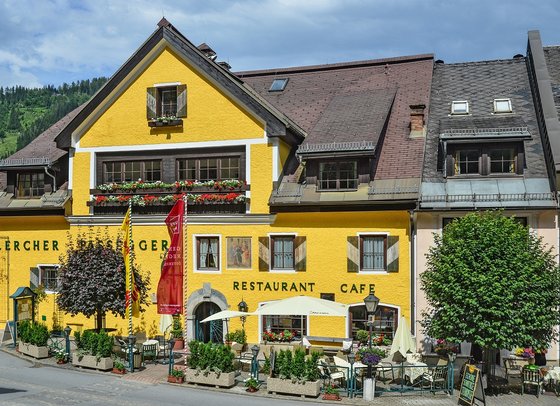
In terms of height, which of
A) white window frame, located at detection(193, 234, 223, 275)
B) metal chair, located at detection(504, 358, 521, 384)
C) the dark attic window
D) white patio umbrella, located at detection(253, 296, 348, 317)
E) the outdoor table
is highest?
the dark attic window

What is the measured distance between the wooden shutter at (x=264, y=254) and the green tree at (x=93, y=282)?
5682 millimetres

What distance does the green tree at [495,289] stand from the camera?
19.5 metres

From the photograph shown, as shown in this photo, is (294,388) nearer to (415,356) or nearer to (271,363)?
(271,363)

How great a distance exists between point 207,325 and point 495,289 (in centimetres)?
1372

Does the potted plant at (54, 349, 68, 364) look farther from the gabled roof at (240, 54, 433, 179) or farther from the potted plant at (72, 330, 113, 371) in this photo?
the gabled roof at (240, 54, 433, 179)

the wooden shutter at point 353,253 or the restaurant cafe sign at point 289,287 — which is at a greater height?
the wooden shutter at point 353,253

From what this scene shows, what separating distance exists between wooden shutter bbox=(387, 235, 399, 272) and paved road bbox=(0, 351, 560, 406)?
6384 mm

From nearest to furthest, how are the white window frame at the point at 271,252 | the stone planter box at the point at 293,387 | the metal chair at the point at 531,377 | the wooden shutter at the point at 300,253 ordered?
1. the stone planter box at the point at 293,387
2. the metal chair at the point at 531,377
3. the wooden shutter at the point at 300,253
4. the white window frame at the point at 271,252

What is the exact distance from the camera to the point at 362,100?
30609 millimetres

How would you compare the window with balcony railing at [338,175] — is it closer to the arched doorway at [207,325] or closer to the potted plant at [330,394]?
the arched doorway at [207,325]

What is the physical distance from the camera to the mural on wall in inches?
1080

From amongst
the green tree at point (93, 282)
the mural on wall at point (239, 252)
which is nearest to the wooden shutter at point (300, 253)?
the mural on wall at point (239, 252)

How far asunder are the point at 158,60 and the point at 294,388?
16.6 m

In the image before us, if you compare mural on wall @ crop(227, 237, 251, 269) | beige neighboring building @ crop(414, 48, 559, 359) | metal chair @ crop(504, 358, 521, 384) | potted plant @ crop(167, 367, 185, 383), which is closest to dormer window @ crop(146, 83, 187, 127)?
mural on wall @ crop(227, 237, 251, 269)
